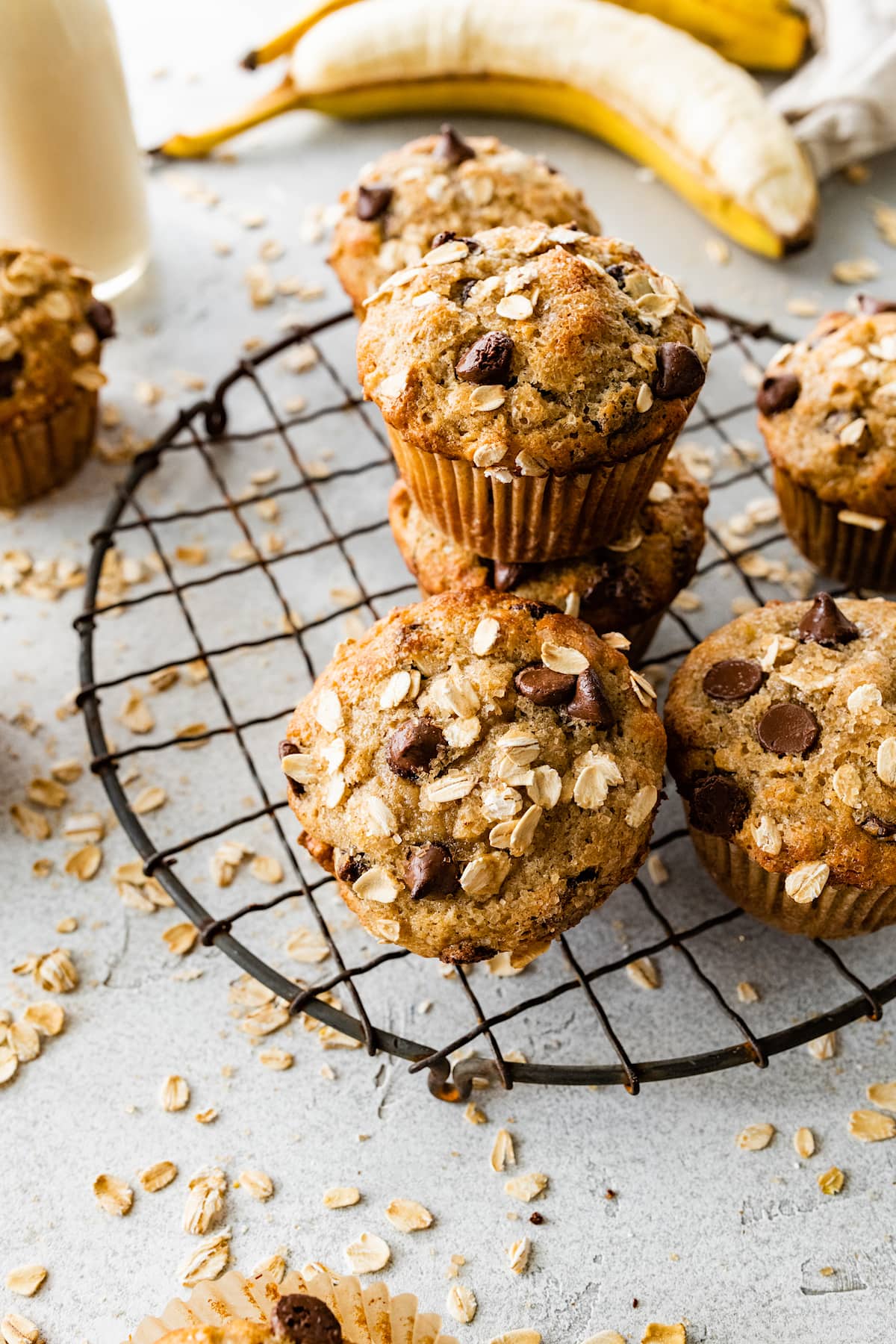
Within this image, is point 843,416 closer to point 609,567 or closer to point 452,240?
point 609,567

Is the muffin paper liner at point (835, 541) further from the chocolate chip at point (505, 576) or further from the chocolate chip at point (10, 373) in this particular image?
the chocolate chip at point (10, 373)

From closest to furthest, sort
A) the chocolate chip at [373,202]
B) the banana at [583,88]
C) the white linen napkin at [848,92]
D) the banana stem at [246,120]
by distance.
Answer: the chocolate chip at [373,202], the banana at [583,88], the white linen napkin at [848,92], the banana stem at [246,120]

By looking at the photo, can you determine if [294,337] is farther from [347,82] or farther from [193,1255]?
[193,1255]

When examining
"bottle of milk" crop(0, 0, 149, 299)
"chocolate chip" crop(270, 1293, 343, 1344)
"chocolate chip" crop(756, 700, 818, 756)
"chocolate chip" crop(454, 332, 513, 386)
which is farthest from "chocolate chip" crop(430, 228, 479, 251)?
"chocolate chip" crop(270, 1293, 343, 1344)

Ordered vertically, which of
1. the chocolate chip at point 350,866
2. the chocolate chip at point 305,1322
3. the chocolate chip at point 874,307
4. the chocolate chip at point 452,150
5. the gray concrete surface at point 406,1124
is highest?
the chocolate chip at point 452,150

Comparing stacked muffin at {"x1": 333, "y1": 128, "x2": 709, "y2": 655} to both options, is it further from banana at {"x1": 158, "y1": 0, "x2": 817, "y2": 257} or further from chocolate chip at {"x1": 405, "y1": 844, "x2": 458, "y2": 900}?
banana at {"x1": 158, "y1": 0, "x2": 817, "y2": 257}

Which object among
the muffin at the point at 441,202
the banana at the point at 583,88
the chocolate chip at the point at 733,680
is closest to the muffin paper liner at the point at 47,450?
the muffin at the point at 441,202
